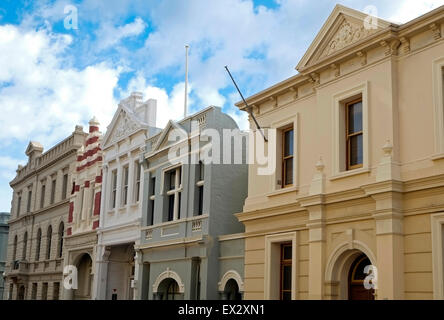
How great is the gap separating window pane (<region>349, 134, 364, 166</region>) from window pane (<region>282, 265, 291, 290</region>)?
3799 mm

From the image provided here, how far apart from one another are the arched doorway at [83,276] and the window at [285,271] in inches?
648

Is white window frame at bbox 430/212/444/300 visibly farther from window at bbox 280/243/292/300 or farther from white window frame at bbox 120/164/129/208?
white window frame at bbox 120/164/129/208

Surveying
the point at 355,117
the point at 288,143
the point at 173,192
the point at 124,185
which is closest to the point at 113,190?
the point at 124,185

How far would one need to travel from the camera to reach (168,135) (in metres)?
24.5

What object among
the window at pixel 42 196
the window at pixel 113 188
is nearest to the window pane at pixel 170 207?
the window at pixel 113 188

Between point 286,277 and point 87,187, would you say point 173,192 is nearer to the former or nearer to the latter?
point 286,277

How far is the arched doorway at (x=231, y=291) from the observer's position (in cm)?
2072

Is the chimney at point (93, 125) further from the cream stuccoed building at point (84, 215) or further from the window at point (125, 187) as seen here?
the window at point (125, 187)

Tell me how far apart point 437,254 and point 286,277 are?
5595 millimetres

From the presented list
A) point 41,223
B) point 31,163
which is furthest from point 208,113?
point 31,163

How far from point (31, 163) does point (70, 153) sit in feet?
28.7

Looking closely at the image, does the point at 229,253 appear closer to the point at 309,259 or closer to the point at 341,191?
the point at 309,259
